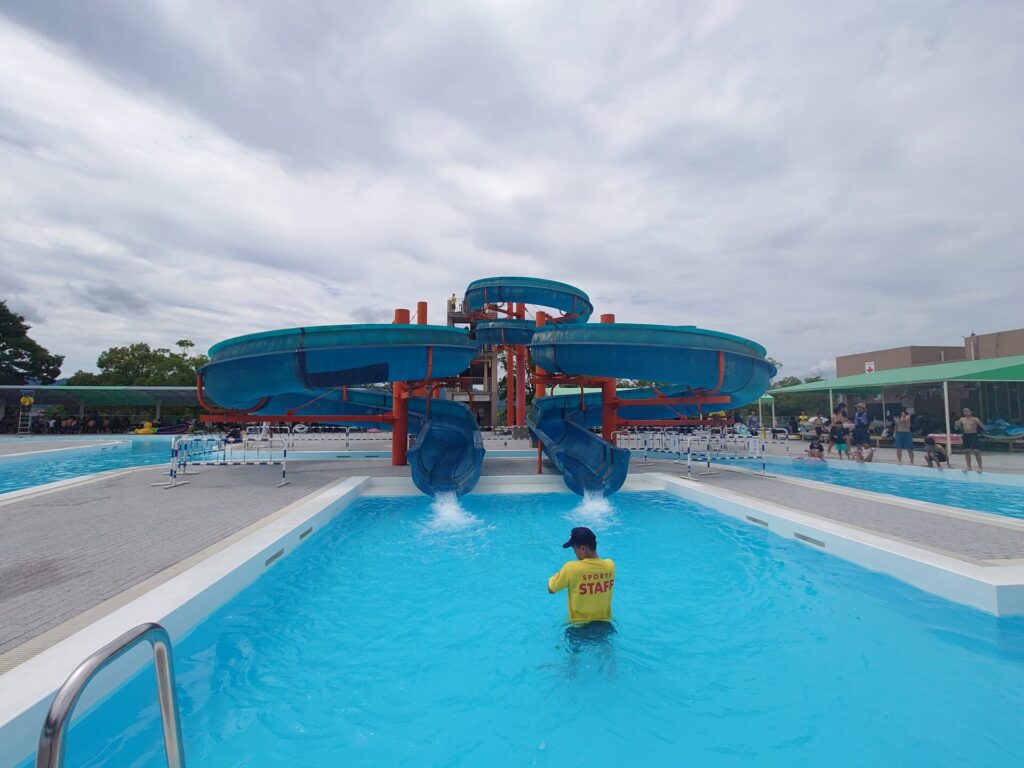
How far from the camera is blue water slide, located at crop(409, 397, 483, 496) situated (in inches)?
361

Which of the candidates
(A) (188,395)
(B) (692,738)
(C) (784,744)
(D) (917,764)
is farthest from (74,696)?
(A) (188,395)

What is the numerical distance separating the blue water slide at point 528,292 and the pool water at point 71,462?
13090mm

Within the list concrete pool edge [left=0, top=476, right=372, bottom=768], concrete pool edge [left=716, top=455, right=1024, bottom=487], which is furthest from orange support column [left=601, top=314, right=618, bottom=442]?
concrete pool edge [left=0, top=476, right=372, bottom=768]

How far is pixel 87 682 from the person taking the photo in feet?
4.50

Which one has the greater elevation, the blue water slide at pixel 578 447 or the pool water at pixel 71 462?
the blue water slide at pixel 578 447

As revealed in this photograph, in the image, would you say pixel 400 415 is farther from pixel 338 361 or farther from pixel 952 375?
pixel 952 375

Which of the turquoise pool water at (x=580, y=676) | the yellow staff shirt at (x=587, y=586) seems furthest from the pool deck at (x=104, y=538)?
the yellow staff shirt at (x=587, y=586)

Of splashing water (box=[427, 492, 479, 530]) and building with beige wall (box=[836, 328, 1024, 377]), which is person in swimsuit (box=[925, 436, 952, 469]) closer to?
splashing water (box=[427, 492, 479, 530])

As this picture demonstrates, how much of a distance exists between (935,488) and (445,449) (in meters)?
11.7

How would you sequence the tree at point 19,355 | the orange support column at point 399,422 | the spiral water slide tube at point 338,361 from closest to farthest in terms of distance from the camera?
the spiral water slide tube at point 338,361, the orange support column at point 399,422, the tree at point 19,355

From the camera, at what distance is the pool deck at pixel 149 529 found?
3727 millimetres

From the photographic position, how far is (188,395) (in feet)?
101

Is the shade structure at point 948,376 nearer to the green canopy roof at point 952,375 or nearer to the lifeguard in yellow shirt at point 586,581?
the green canopy roof at point 952,375

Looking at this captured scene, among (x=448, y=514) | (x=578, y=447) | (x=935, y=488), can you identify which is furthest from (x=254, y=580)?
(x=935, y=488)
